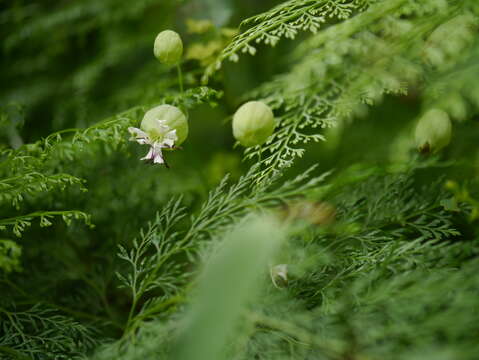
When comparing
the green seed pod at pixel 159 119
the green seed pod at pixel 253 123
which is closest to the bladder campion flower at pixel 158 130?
the green seed pod at pixel 159 119

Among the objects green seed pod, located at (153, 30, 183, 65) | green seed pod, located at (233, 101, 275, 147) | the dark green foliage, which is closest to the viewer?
the dark green foliage

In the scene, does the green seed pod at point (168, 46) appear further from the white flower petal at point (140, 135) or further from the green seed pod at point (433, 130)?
the green seed pod at point (433, 130)

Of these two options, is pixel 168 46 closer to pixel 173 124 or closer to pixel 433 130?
pixel 173 124

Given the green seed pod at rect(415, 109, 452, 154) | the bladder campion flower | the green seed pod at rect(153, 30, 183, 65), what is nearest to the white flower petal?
the bladder campion flower

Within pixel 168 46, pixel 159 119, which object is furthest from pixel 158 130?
pixel 168 46

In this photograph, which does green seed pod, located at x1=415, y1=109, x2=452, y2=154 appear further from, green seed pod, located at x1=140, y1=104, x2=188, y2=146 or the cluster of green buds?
green seed pod, located at x1=140, y1=104, x2=188, y2=146
